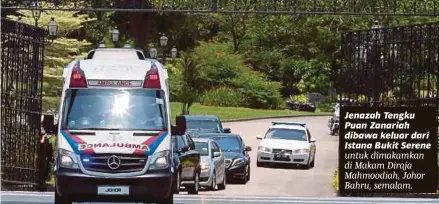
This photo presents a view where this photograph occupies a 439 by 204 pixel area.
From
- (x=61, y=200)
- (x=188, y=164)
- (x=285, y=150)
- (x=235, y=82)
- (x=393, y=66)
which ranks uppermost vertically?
(x=393, y=66)

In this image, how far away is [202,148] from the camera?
24.4 m

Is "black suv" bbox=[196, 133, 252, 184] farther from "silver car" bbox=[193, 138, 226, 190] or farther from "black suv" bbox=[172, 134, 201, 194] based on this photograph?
"black suv" bbox=[172, 134, 201, 194]

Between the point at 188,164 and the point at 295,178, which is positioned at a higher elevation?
the point at 188,164

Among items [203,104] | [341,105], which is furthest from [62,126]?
[203,104]

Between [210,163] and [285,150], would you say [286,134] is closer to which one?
[285,150]

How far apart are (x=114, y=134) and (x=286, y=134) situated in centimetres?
1947

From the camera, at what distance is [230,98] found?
59531 millimetres

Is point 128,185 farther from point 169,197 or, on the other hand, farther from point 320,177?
point 320,177

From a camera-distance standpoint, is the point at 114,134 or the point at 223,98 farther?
the point at 223,98

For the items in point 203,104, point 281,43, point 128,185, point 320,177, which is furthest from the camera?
point 281,43

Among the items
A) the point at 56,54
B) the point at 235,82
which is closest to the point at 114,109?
the point at 56,54

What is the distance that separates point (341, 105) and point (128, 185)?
17.7 ft

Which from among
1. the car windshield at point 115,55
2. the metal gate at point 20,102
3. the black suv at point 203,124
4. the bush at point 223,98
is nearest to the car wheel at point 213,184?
the metal gate at point 20,102

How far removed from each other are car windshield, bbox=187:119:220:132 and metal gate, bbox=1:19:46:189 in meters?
11.8
